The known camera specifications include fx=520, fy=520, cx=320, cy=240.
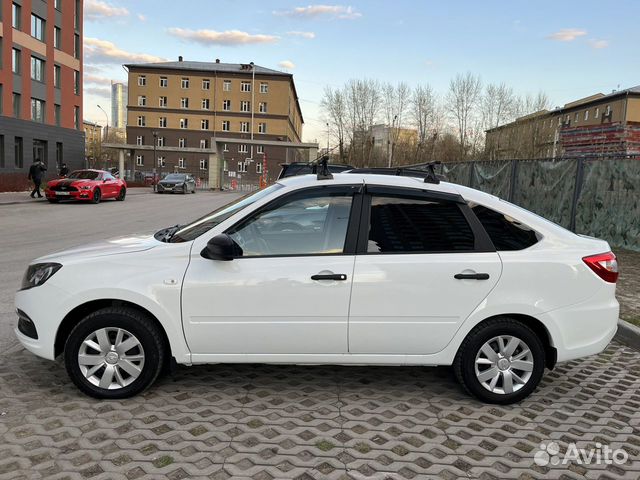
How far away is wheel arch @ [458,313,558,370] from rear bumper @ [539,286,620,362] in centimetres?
4

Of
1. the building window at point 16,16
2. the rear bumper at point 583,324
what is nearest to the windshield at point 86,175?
the building window at point 16,16

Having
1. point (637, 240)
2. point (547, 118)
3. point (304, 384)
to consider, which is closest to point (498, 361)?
point (304, 384)

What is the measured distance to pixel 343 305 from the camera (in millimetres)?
3748

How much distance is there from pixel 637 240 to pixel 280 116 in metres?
74.4

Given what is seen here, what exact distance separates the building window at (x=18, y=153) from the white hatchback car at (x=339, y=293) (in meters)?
41.4

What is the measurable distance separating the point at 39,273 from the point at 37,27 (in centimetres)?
4561

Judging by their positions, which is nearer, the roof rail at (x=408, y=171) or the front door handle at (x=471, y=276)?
the front door handle at (x=471, y=276)

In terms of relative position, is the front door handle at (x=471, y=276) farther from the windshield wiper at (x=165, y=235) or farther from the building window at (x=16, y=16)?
the building window at (x=16, y=16)

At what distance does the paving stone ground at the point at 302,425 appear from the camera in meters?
3.07

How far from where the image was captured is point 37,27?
41.0m

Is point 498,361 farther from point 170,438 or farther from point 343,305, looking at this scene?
point 170,438

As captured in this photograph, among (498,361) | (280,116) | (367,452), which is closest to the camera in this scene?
(367,452)

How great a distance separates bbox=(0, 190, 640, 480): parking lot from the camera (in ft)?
10.1

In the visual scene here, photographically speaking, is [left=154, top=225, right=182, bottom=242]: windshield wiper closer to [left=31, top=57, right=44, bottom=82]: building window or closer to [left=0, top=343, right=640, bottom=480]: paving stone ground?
[left=0, top=343, right=640, bottom=480]: paving stone ground
